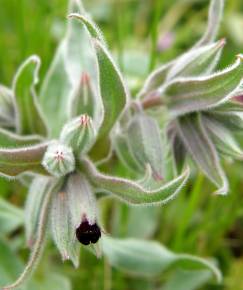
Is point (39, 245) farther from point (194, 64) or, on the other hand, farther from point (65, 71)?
point (65, 71)

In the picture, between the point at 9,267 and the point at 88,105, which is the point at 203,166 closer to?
the point at 88,105

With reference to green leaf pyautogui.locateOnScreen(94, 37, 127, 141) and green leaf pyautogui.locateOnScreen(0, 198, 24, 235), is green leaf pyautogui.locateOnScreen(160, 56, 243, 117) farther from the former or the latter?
green leaf pyautogui.locateOnScreen(0, 198, 24, 235)

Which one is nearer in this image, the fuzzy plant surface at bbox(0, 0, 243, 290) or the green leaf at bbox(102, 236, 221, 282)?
the fuzzy plant surface at bbox(0, 0, 243, 290)

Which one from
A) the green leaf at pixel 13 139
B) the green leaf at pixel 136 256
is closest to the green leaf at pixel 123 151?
the green leaf at pixel 13 139

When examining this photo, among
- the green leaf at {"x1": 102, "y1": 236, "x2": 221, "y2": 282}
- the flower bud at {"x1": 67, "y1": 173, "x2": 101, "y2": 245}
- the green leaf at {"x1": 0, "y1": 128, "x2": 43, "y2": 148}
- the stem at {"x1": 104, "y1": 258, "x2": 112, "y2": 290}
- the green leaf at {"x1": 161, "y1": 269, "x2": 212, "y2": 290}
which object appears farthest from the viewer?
the green leaf at {"x1": 161, "y1": 269, "x2": 212, "y2": 290}

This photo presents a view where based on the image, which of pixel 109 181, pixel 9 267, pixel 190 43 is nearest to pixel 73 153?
pixel 109 181

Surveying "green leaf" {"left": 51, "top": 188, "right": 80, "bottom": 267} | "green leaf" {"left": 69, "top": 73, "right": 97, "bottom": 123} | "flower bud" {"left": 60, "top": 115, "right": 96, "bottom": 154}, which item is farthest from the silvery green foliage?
"green leaf" {"left": 51, "top": 188, "right": 80, "bottom": 267}

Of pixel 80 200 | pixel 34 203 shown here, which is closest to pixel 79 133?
pixel 80 200

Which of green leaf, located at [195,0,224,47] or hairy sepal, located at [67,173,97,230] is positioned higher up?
green leaf, located at [195,0,224,47]
